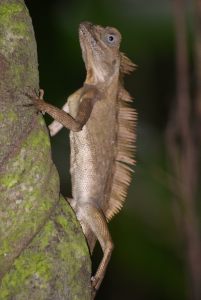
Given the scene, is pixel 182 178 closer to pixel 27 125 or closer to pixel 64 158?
pixel 64 158

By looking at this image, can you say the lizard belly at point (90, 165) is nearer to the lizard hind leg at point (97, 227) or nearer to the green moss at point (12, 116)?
the lizard hind leg at point (97, 227)

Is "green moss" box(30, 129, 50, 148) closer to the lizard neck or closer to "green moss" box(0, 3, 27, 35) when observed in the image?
"green moss" box(0, 3, 27, 35)

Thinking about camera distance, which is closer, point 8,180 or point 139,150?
point 8,180

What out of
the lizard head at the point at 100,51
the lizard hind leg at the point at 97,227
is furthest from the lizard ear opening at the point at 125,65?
the lizard hind leg at the point at 97,227

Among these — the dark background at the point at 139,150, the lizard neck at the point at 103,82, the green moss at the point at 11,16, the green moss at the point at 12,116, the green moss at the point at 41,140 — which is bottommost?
the dark background at the point at 139,150

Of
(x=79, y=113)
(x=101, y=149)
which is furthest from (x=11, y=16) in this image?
(x=101, y=149)

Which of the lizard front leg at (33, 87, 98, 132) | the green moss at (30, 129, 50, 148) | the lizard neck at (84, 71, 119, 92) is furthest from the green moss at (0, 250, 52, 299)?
the lizard neck at (84, 71, 119, 92)

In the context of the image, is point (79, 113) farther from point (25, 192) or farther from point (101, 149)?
point (25, 192)
